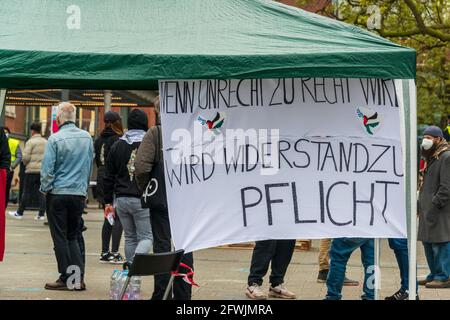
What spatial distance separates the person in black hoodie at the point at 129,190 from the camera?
10344 mm

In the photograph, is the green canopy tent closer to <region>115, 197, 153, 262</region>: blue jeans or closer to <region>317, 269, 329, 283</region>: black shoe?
<region>115, 197, 153, 262</region>: blue jeans

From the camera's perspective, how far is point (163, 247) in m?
9.39

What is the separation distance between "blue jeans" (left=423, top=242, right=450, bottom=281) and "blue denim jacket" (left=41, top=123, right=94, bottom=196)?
13.6 ft

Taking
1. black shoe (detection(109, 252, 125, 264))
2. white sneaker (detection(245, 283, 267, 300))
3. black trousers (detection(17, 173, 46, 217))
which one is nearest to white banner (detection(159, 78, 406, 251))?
white sneaker (detection(245, 283, 267, 300))

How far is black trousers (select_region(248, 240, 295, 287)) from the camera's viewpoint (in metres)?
10.5

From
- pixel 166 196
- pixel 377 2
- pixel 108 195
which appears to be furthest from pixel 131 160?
pixel 377 2

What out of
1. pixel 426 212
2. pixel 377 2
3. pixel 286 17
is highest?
pixel 377 2

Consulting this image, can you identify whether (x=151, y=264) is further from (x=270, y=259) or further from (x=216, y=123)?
(x=270, y=259)

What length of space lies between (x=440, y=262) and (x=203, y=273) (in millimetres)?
2857

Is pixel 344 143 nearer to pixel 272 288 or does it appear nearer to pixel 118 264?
pixel 272 288

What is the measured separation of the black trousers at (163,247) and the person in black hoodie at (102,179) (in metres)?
4.01

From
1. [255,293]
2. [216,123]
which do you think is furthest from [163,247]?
[255,293]

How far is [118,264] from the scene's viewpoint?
45.0ft
